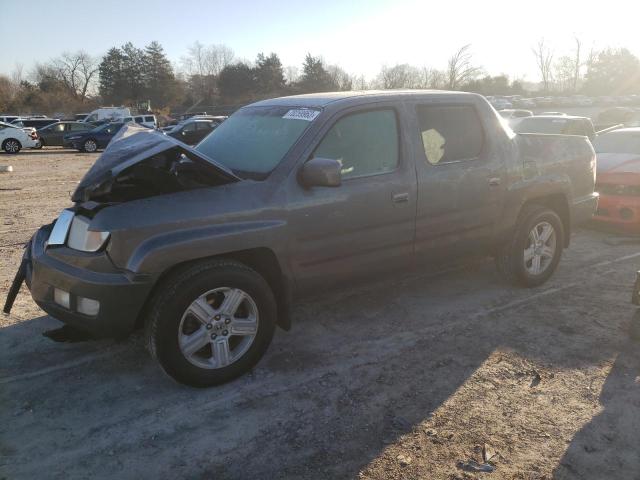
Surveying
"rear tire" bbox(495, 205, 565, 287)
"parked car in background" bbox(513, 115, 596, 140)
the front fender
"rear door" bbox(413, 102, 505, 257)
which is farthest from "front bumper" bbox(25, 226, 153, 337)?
"parked car in background" bbox(513, 115, 596, 140)

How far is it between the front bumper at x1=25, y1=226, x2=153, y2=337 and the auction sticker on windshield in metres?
1.63

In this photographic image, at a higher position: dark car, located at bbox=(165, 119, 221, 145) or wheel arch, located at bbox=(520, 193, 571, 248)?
dark car, located at bbox=(165, 119, 221, 145)

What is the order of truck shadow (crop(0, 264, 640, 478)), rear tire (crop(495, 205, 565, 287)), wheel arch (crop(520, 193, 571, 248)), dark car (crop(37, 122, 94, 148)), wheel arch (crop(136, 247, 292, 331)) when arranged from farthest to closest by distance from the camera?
→ dark car (crop(37, 122, 94, 148)) < wheel arch (crop(520, 193, 571, 248)) < rear tire (crop(495, 205, 565, 287)) < wheel arch (crop(136, 247, 292, 331)) < truck shadow (crop(0, 264, 640, 478))

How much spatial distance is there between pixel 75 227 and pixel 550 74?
105594mm

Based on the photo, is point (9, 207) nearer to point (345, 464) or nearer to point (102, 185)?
point (102, 185)

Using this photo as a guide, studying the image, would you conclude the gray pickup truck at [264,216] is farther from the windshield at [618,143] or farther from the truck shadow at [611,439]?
the windshield at [618,143]

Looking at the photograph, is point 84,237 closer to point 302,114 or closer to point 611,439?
point 302,114

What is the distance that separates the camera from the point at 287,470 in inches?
102

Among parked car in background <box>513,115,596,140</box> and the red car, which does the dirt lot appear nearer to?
the red car

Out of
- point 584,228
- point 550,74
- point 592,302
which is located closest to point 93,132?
point 584,228

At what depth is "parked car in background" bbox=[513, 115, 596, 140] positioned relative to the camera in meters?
10.6

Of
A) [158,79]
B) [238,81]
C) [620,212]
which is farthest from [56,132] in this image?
[158,79]

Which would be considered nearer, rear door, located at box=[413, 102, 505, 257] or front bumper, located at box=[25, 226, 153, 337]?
front bumper, located at box=[25, 226, 153, 337]

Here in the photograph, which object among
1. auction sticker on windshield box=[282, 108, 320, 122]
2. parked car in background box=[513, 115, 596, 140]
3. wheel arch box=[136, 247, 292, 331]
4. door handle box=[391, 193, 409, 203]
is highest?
auction sticker on windshield box=[282, 108, 320, 122]
